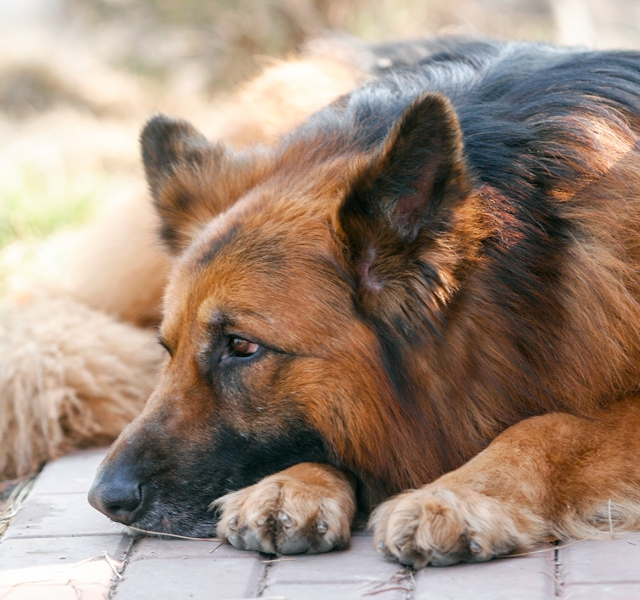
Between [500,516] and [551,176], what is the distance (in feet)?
3.97

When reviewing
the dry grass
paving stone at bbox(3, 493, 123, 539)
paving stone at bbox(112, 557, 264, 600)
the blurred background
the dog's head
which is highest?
the blurred background

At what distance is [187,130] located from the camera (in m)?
3.96

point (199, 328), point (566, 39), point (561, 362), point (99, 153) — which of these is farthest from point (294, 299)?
point (566, 39)

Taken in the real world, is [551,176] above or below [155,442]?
above

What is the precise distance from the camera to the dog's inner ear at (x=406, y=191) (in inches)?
105

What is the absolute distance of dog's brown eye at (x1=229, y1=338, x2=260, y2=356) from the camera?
9.61ft

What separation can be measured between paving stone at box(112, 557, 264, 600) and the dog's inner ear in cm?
103

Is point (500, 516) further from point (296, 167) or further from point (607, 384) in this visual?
point (296, 167)

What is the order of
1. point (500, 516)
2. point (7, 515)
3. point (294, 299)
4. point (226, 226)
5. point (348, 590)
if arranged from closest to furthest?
point (348, 590), point (500, 516), point (294, 299), point (226, 226), point (7, 515)

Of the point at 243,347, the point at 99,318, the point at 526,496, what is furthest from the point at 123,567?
the point at 99,318

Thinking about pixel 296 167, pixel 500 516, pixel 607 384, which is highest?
pixel 296 167

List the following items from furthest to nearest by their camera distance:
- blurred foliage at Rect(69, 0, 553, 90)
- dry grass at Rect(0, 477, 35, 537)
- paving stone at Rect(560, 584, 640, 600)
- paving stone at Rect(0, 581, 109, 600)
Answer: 1. blurred foliage at Rect(69, 0, 553, 90)
2. dry grass at Rect(0, 477, 35, 537)
3. paving stone at Rect(0, 581, 109, 600)
4. paving stone at Rect(560, 584, 640, 600)

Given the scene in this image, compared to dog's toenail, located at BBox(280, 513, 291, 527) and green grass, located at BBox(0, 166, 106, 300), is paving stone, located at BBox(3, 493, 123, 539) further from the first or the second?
green grass, located at BBox(0, 166, 106, 300)

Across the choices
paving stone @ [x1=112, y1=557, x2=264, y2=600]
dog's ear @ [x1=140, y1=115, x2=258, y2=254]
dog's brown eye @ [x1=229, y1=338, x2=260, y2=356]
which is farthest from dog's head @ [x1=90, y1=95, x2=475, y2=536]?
dog's ear @ [x1=140, y1=115, x2=258, y2=254]
